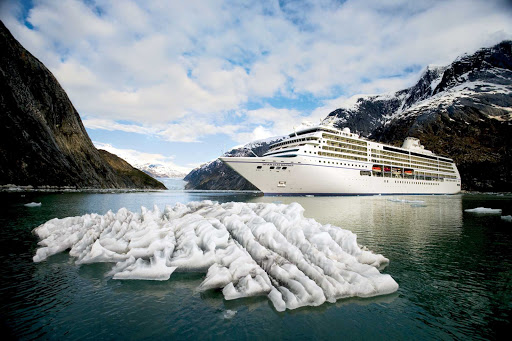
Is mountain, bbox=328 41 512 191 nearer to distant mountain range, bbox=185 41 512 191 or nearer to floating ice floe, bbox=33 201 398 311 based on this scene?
distant mountain range, bbox=185 41 512 191

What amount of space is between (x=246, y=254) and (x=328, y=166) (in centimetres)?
5941

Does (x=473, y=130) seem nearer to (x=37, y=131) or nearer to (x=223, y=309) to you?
(x=223, y=309)

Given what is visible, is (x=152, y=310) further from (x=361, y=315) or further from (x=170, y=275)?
(x=361, y=315)

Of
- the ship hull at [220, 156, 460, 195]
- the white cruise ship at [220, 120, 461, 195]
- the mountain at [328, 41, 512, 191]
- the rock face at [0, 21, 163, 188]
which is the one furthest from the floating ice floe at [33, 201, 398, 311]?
the mountain at [328, 41, 512, 191]

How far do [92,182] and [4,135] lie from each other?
127ft

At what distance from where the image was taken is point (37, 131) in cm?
8188

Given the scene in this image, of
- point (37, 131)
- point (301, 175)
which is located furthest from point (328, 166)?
point (37, 131)

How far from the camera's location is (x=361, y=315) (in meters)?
7.15

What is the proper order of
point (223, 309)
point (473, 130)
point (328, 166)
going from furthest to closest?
point (473, 130) < point (328, 166) < point (223, 309)

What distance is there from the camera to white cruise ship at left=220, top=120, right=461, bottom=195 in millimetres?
62656

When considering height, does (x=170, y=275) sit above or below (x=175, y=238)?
below

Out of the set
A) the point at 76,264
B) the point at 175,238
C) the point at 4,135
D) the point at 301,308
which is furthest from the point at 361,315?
the point at 4,135

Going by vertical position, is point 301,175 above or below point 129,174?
below

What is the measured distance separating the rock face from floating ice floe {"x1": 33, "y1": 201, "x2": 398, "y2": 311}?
8295 centimetres
